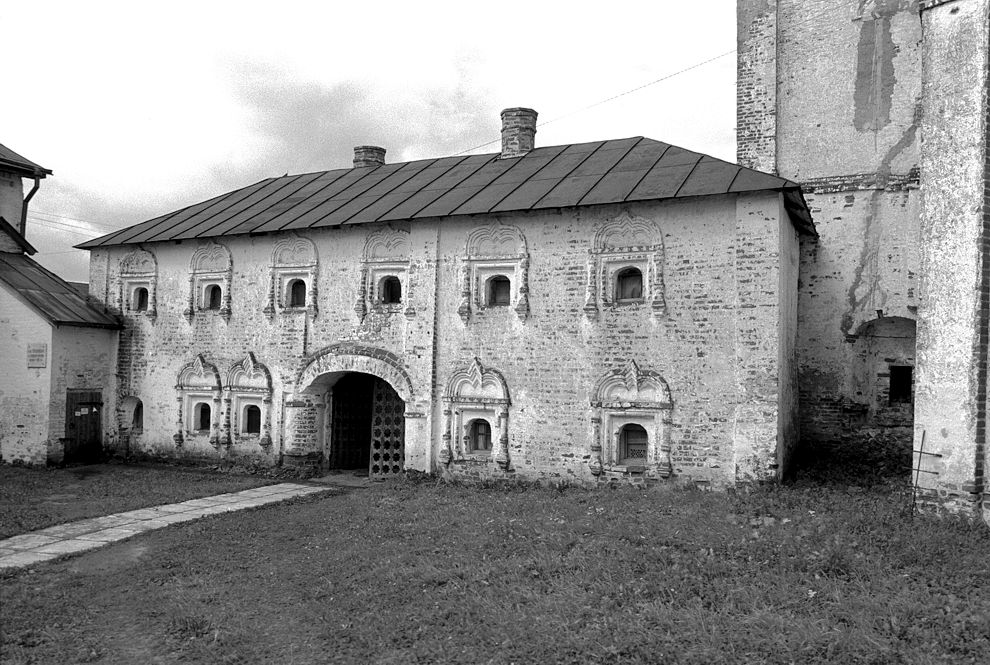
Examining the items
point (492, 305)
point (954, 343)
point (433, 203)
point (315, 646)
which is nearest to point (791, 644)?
point (315, 646)

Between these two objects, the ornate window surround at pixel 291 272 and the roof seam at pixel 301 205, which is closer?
the ornate window surround at pixel 291 272

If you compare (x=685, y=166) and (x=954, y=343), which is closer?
(x=954, y=343)

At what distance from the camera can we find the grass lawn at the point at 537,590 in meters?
5.96

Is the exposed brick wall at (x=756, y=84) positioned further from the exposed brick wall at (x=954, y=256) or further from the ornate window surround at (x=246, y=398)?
the ornate window surround at (x=246, y=398)

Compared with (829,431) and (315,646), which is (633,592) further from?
(829,431)

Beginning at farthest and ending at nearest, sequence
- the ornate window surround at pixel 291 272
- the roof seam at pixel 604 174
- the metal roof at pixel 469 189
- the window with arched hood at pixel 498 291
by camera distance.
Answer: the ornate window surround at pixel 291 272 → the window with arched hood at pixel 498 291 → the roof seam at pixel 604 174 → the metal roof at pixel 469 189

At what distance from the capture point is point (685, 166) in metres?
12.3

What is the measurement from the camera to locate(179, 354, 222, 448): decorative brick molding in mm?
14922

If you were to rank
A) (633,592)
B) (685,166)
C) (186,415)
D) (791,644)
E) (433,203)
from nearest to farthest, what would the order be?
(791,644) → (633,592) → (685,166) → (433,203) → (186,415)

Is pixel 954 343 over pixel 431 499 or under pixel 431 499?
over

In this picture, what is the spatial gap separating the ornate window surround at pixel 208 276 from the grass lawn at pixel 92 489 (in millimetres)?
3065

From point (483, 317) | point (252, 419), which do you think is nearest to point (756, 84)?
point (483, 317)

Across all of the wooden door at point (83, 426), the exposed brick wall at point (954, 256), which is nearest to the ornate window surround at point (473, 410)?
the exposed brick wall at point (954, 256)

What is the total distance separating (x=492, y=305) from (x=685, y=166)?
3.75 meters
